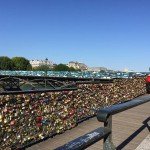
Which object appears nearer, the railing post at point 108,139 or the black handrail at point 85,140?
the black handrail at point 85,140

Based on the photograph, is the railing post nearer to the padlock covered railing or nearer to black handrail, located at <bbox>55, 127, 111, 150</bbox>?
black handrail, located at <bbox>55, 127, 111, 150</bbox>

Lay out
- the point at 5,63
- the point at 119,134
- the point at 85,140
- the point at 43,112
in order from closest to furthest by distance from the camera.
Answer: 1. the point at 85,140
2. the point at 43,112
3. the point at 119,134
4. the point at 5,63

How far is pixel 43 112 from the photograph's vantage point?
875cm

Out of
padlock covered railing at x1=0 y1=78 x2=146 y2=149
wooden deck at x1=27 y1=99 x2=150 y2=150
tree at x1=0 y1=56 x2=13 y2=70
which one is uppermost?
tree at x1=0 y1=56 x2=13 y2=70

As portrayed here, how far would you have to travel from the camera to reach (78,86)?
11.4 metres

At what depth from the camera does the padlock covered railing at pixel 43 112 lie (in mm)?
7422

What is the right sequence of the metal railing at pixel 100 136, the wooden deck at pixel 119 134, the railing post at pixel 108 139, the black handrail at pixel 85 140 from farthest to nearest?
the wooden deck at pixel 119 134
the railing post at pixel 108 139
the metal railing at pixel 100 136
the black handrail at pixel 85 140

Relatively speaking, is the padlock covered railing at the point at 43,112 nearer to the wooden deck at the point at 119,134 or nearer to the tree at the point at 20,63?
the wooden deck at the point at 119,134

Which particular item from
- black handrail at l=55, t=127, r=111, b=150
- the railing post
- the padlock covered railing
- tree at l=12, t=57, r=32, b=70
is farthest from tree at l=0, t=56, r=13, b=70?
black handrail at l=55, t=127, r=111, b=150

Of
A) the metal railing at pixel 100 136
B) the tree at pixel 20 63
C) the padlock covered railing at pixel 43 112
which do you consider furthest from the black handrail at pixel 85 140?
the tree at pixel 20 63

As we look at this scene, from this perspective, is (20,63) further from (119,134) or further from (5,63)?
(119,134)

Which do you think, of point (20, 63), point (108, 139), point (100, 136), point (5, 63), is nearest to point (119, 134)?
point (108, 139)

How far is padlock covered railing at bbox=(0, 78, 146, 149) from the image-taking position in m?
7.42

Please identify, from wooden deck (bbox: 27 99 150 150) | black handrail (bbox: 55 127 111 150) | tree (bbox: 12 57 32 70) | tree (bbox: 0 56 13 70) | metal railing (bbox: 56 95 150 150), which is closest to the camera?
black handrail (bbox: 55 127 111 150)
